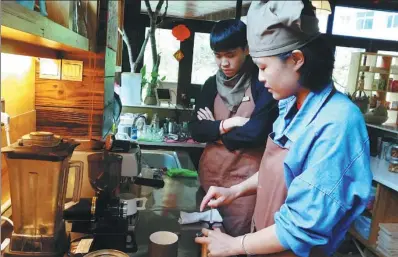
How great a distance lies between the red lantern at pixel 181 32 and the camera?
7.42ft

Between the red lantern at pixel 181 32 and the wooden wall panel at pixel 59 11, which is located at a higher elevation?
the red lantern at pixel 181 32

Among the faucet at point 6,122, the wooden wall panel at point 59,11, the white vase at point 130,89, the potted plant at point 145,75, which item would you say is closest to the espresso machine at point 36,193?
the faucet at point 6,122

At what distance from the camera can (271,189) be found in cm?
65

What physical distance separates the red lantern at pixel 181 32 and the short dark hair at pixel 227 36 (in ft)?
3.97

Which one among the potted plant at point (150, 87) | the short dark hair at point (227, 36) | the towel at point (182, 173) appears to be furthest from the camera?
the potted plant at point (150, 87)

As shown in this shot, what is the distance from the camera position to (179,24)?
2291mm

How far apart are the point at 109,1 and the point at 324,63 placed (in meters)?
0.86

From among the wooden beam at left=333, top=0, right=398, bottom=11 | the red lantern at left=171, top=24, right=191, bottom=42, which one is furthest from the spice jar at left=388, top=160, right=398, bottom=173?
the red lantern at left=171, top=24, right=191, bottom=42

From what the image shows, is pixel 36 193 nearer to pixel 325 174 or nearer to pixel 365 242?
pixel 325 174

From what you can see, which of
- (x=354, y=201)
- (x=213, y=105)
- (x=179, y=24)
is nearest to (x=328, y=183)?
(x=354, y=201)

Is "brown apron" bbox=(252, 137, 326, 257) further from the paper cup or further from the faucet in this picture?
the faucet

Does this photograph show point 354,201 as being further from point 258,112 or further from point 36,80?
point 36,80

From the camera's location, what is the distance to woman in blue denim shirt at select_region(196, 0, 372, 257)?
0.46 m

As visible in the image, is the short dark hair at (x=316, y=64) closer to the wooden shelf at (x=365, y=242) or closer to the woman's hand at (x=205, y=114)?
the woman's hand at (x=205, y=114)
